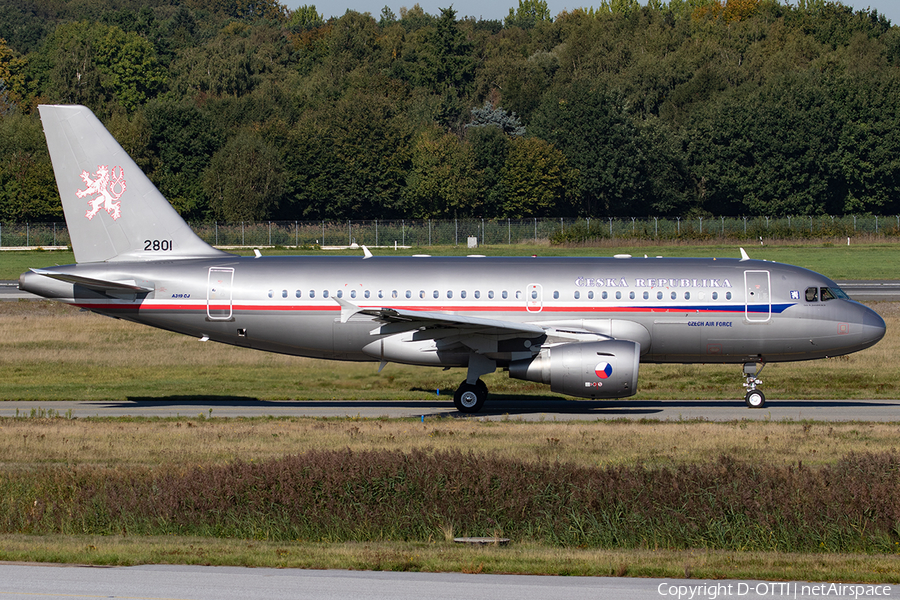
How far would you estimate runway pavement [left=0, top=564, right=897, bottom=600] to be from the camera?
38.4 ft

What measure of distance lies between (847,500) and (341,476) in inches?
322

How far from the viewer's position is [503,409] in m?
29.4

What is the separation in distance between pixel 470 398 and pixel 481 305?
267cm

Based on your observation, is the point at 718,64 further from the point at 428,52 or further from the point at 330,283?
the point at 330,283

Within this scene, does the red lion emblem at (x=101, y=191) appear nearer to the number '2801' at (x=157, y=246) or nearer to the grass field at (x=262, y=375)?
the number '2801' at (x=157, y=246)

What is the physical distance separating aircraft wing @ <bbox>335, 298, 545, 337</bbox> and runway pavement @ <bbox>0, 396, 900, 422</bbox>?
2.30m

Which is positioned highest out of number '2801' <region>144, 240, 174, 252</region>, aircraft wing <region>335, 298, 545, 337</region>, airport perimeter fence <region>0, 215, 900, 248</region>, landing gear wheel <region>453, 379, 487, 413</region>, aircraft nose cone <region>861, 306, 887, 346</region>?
number '2801' <region>144, 240, 174, 252</region>

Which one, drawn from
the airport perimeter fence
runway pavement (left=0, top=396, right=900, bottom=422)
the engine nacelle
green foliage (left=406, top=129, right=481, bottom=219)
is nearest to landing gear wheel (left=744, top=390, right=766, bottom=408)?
runway pavement (left=0, top=396, right=900, bottom=422)

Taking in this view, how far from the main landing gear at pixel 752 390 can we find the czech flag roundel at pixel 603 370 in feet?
16.9

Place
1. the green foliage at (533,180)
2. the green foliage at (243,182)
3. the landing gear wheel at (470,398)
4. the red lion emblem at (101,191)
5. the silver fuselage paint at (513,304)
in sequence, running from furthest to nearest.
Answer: the green foliage at (533,180) < the green foliage at (243,182) < the red lion emblem at (101,191) < the silver fuselage paint at (513,304) < the landing gear wheel at (470,398)

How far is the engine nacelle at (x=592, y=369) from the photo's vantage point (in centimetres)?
2645

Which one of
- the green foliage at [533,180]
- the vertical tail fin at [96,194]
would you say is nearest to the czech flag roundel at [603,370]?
the vertical tail fin at [96,194]

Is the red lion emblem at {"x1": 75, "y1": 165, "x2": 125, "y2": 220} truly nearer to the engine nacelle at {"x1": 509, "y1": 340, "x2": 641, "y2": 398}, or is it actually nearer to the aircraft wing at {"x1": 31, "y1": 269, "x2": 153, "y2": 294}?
the aircraft wing at {"x1": 31, "y1": 269, "x2": 153, "y2": 294}

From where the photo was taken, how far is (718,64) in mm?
137375
